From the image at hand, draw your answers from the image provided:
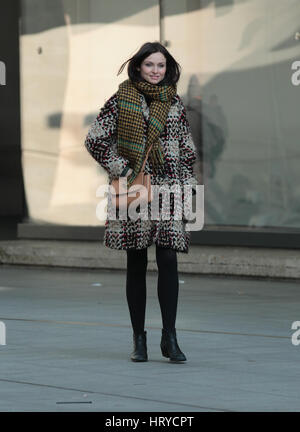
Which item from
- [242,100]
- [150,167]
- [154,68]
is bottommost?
[150,167]

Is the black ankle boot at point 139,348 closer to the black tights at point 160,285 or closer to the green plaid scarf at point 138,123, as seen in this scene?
the black tights at point 160,285

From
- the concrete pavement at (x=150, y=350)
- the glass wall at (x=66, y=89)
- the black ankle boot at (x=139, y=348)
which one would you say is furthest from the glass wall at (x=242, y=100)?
the black ankle boot at (x=139, y=348)

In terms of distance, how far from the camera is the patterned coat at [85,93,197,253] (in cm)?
714

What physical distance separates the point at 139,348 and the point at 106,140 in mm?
1191

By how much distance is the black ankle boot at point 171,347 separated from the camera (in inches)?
280

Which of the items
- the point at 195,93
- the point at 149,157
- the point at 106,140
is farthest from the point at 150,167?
the point at 195,93

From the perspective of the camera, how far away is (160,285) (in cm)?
721

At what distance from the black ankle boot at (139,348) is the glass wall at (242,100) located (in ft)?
20.4

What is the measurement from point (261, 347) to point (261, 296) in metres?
3.17

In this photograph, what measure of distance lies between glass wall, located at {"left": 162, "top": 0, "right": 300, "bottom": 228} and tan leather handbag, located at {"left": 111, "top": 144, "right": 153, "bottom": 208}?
20.7 feet

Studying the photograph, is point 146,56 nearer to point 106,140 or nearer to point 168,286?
point 106,140
